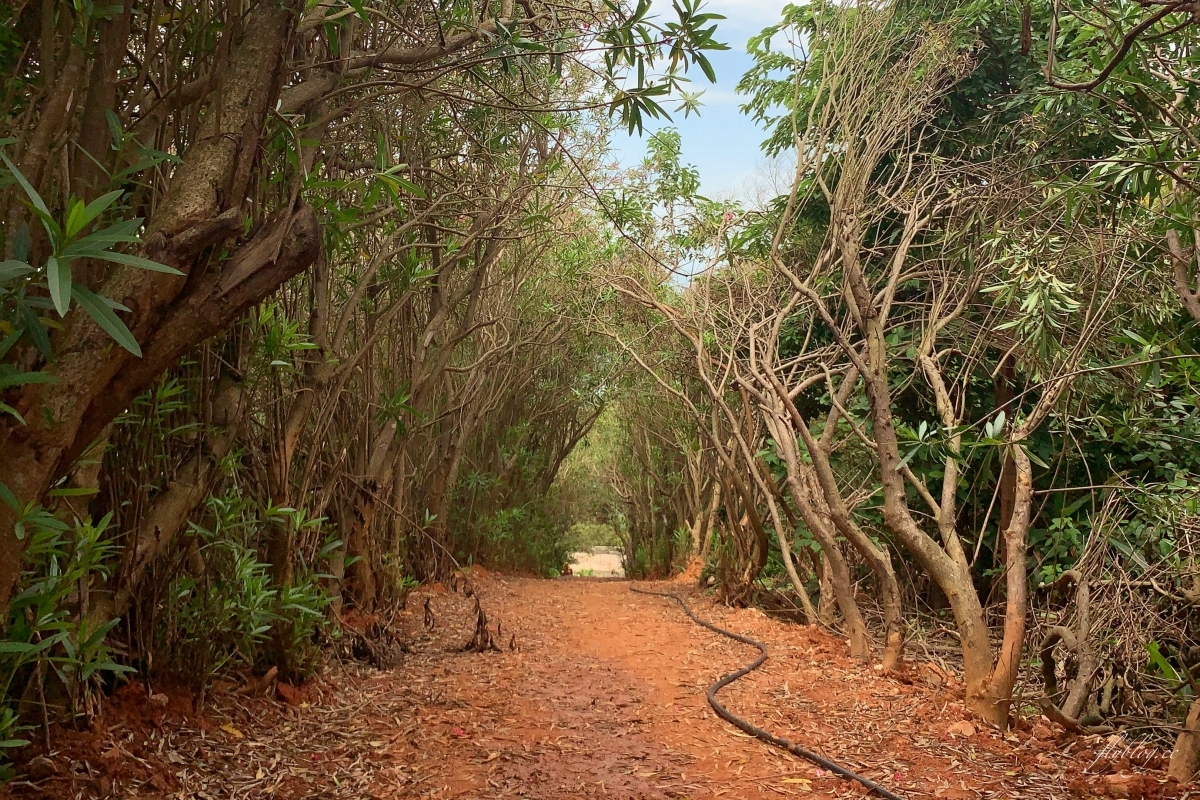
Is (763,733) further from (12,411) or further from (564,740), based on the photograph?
(12,411)

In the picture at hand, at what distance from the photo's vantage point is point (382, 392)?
16.3ft

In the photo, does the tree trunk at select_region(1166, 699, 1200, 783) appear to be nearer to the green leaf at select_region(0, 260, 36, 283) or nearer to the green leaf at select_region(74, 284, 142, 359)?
the green leaf at select_region(74, 284, 142, 359)

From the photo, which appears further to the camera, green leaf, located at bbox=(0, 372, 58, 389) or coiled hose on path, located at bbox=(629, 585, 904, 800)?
coiled hose on path, located at bbox=(629, 585, 904, 800)

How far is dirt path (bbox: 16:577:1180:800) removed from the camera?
2525 mm

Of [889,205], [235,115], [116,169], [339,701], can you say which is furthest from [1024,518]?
A: [116,169]

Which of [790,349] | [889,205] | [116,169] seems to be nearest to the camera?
[116,169]

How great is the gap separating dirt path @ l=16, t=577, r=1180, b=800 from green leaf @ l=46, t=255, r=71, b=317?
1.57 meters

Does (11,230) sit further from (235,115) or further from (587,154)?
(587,154)

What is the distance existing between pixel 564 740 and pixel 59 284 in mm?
2735

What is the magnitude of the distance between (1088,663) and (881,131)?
11.6 ft

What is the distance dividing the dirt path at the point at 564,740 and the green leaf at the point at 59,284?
5.16ft

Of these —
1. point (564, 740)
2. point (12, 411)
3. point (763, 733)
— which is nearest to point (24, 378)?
point (12, 411)

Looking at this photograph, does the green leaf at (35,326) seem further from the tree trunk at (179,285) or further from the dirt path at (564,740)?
the dirt path at (564,740)

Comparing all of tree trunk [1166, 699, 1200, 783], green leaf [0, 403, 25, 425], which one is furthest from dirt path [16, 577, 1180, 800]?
green leaf [0, 403, 25, 425]
